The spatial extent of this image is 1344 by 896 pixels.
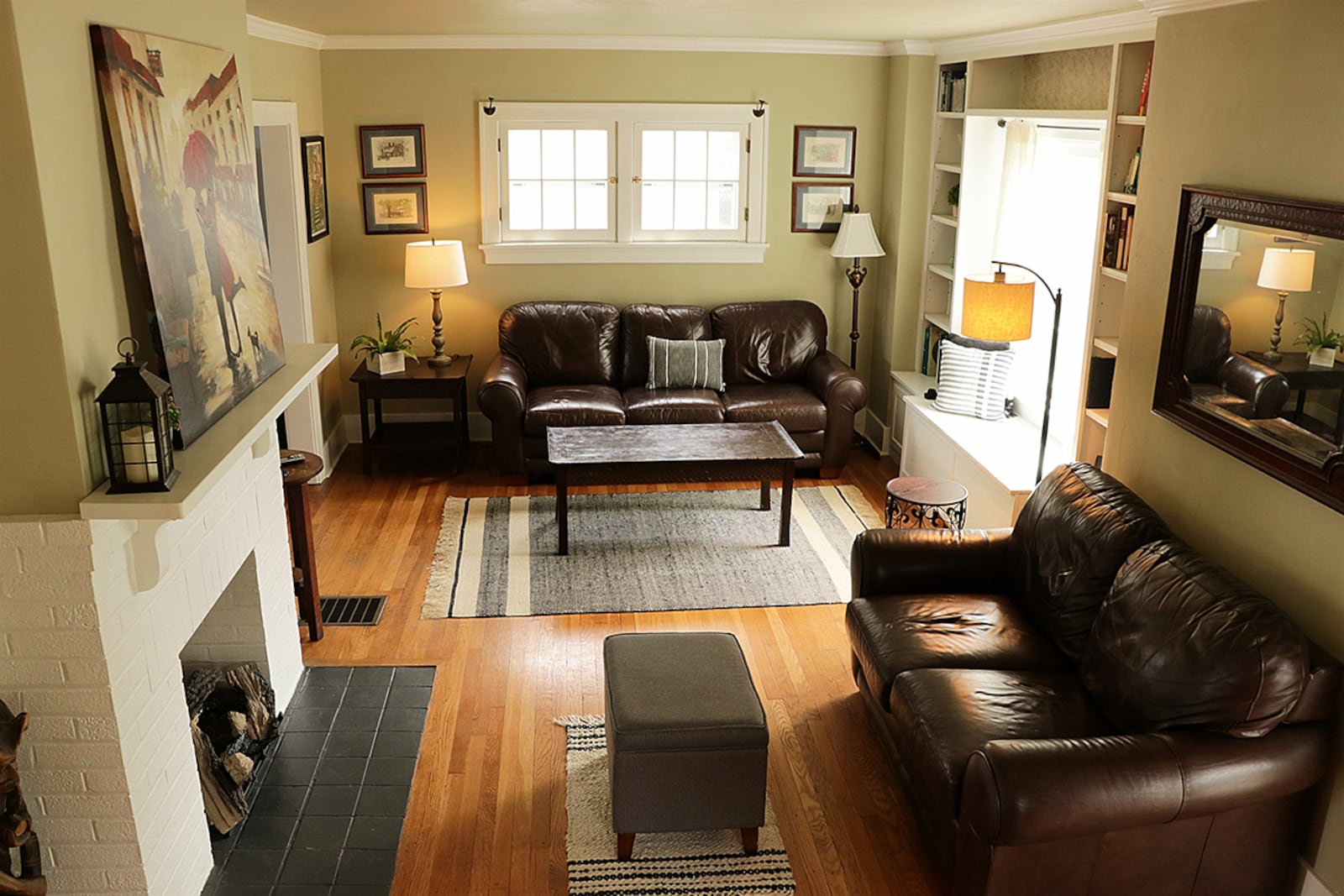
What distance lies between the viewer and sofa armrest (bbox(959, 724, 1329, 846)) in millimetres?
2562

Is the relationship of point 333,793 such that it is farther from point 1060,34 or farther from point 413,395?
point 1060,34

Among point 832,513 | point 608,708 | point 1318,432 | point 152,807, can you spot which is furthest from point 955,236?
point 152,807

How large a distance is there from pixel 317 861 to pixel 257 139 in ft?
12.7

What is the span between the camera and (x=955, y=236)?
6.17 metres

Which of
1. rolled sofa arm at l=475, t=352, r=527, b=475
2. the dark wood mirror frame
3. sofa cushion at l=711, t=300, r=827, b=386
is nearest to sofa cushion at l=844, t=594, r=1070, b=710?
the dark wood mirror frame

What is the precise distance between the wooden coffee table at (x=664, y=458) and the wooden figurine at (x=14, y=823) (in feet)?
9.72

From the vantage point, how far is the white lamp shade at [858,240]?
6.56m

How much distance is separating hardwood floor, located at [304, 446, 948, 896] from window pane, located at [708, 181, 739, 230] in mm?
2651

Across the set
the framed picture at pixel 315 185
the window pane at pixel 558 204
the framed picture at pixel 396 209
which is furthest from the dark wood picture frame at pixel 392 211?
the window pane at pixel 558 204

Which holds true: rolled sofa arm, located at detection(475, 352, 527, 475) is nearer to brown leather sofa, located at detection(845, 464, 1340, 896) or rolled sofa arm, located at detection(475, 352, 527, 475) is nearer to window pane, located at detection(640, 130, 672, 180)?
window pane, located at detection(640, 130, 672, 180)

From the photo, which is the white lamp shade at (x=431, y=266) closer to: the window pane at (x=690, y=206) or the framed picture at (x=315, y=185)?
the framed picture at (x=315, y=185)

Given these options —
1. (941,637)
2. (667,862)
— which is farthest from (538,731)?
(941,637)

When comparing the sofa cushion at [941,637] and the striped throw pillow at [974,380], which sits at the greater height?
the striped throw pillow at [974,380]

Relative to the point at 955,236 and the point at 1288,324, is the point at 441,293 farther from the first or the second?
the point at 1288,324
